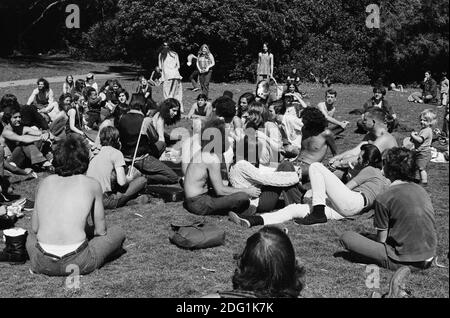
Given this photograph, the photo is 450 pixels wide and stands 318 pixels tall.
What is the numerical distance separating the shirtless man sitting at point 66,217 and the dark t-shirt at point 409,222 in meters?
2.76

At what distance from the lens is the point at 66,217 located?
545 cm

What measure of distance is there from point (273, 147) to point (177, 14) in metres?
18.3

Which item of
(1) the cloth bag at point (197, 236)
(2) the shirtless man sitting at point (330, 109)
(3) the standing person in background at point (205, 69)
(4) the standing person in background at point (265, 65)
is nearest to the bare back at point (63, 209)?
(1) the cloth bag at point (197, 236)

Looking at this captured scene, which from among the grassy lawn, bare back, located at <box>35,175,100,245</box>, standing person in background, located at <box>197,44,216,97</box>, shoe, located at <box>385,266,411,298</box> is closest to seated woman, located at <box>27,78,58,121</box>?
the grassy lawn

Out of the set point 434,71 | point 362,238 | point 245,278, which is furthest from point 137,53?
point 245,278

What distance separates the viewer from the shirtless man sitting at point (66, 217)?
5469mm

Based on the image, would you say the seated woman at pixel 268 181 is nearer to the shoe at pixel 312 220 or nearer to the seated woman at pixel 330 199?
the seated woman at pixel 330 199

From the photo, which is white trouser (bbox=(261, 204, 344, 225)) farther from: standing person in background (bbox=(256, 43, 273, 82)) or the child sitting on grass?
standing person in background (bbox=(256, 43, 273, 82))

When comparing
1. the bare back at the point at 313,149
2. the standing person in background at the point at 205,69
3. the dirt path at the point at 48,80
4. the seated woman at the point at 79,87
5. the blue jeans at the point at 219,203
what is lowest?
the blue jeans at the point at 219,203

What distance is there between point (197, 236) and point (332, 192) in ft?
5.87

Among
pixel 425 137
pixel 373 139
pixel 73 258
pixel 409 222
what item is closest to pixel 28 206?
pixel 73 258

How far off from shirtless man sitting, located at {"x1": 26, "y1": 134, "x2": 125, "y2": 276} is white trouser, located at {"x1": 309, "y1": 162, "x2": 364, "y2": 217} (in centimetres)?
264

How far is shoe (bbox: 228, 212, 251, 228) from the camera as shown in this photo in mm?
7137

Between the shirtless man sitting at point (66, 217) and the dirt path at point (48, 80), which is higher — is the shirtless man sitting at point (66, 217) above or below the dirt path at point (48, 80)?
below
